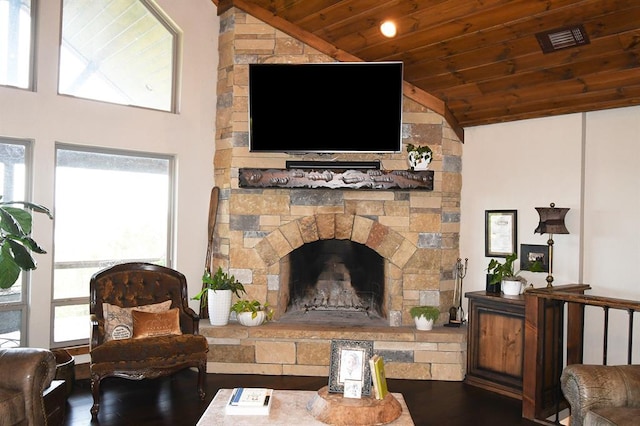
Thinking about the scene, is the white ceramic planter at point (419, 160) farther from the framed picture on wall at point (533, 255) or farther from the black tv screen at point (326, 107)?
the framed picture on wall at point (533, 255)

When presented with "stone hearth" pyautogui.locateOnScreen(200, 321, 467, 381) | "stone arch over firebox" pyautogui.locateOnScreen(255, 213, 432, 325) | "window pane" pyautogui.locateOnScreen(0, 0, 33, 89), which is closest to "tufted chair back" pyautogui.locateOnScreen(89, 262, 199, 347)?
"stone hearth" pyautogui.locateOnScreen(200, 321, 467, 381)

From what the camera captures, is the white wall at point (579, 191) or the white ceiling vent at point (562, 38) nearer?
the white ceiling vent at point (562, 38)

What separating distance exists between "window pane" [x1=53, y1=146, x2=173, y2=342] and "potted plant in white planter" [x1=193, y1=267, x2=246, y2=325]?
65 cm

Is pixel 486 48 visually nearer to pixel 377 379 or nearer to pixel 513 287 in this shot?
pixel 513 287

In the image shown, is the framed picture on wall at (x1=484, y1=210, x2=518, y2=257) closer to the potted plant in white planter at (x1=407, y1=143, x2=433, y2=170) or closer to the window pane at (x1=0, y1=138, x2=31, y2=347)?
the potted plant in white planter at (x1=407, y1=143, x2=433, y2=170)

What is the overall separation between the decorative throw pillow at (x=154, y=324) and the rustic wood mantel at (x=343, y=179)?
137 centimetres

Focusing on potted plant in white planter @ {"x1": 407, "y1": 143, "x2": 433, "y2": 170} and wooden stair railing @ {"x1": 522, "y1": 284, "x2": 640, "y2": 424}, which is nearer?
wooden stair railing @ {"x1": 522, "y1": 284, "x2": 640, "y2": 424}

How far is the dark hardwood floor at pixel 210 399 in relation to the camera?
11.9 feet

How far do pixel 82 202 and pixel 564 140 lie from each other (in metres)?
4.15

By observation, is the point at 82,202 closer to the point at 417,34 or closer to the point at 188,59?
the point at 188,59

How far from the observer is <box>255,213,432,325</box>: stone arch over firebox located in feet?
16.0

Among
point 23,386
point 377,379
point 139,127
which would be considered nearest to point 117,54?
point 139,127

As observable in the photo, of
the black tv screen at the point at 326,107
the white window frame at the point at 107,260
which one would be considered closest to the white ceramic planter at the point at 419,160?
the black tv screen at the point at 326,107

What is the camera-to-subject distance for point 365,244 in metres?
4.96
